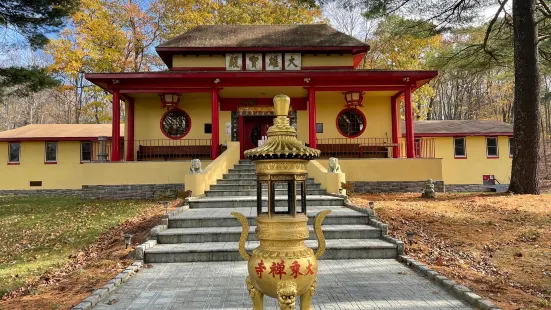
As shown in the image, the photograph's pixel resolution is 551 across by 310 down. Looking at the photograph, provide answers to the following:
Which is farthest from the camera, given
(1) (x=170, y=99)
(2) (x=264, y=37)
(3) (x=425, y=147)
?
(3) (x=425, y=147)

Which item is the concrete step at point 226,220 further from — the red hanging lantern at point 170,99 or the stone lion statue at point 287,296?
the red hanging lantern at point 170,99

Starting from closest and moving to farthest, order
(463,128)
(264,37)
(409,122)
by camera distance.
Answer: (409,122), (264,37), (463,128)

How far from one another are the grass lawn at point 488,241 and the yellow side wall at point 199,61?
32.0 ft

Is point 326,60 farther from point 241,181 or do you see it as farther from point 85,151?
point 85,151

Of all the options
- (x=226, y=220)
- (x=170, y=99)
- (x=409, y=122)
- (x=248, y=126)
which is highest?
(x=170, y=99)

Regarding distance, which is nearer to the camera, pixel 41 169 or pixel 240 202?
pixel 240 202

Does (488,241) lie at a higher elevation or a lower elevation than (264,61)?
lower

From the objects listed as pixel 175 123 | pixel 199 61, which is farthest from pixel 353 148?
Result: pixel 175 123

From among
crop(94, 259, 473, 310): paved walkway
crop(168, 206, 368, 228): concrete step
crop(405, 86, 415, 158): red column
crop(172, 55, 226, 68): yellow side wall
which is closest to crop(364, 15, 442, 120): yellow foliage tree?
crop(405, 86, 415, 158): red column

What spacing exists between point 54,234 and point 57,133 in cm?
1332

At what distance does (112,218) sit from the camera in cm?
927

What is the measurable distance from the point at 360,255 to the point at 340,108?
10.6 meters

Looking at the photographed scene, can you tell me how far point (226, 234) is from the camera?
22.6ft

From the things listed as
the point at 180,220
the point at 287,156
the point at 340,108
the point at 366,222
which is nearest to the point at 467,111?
the point at 340,108
